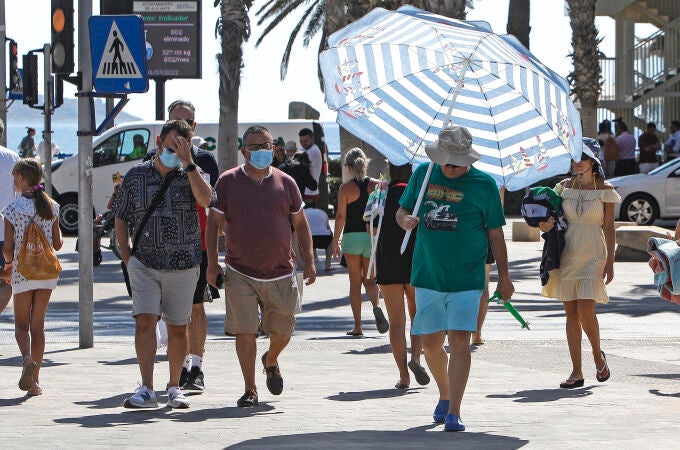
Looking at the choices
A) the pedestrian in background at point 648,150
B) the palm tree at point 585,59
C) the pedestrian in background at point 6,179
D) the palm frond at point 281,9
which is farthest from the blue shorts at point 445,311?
the palm frond at point 281,9

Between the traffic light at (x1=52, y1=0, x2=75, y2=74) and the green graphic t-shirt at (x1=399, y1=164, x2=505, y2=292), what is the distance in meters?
5.10

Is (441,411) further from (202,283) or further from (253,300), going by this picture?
(202,283)

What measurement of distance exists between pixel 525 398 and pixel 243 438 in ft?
8.11

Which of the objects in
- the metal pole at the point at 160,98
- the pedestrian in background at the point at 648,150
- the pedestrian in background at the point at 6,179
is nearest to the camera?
the pedestrian in background at the point at 6,179

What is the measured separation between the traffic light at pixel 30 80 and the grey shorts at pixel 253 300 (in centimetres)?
1163

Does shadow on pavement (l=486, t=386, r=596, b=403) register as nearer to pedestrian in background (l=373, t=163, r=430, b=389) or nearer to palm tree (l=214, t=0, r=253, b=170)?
pedestrian in background (l=373, t=163, r=430, b=389)

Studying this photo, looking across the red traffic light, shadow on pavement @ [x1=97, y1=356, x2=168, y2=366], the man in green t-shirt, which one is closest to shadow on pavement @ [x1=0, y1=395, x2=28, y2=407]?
shadow on pavement @ [x1=97, y1=356, x2=168, y2=366]

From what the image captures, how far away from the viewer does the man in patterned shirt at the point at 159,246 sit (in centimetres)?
924

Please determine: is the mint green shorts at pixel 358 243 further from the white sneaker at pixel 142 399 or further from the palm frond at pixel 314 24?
the palm frond at pixel 314 24

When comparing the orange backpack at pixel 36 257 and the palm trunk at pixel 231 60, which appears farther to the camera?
the palm trunk at pixel 231 60

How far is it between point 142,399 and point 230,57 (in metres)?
17.7

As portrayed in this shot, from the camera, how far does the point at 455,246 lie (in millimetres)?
8633

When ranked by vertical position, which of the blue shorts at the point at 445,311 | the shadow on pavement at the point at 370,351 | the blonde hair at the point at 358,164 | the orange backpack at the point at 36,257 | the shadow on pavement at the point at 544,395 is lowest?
the shadow on pavement at the point at 544,395

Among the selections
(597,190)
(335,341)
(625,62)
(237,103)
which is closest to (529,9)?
(625,62)
